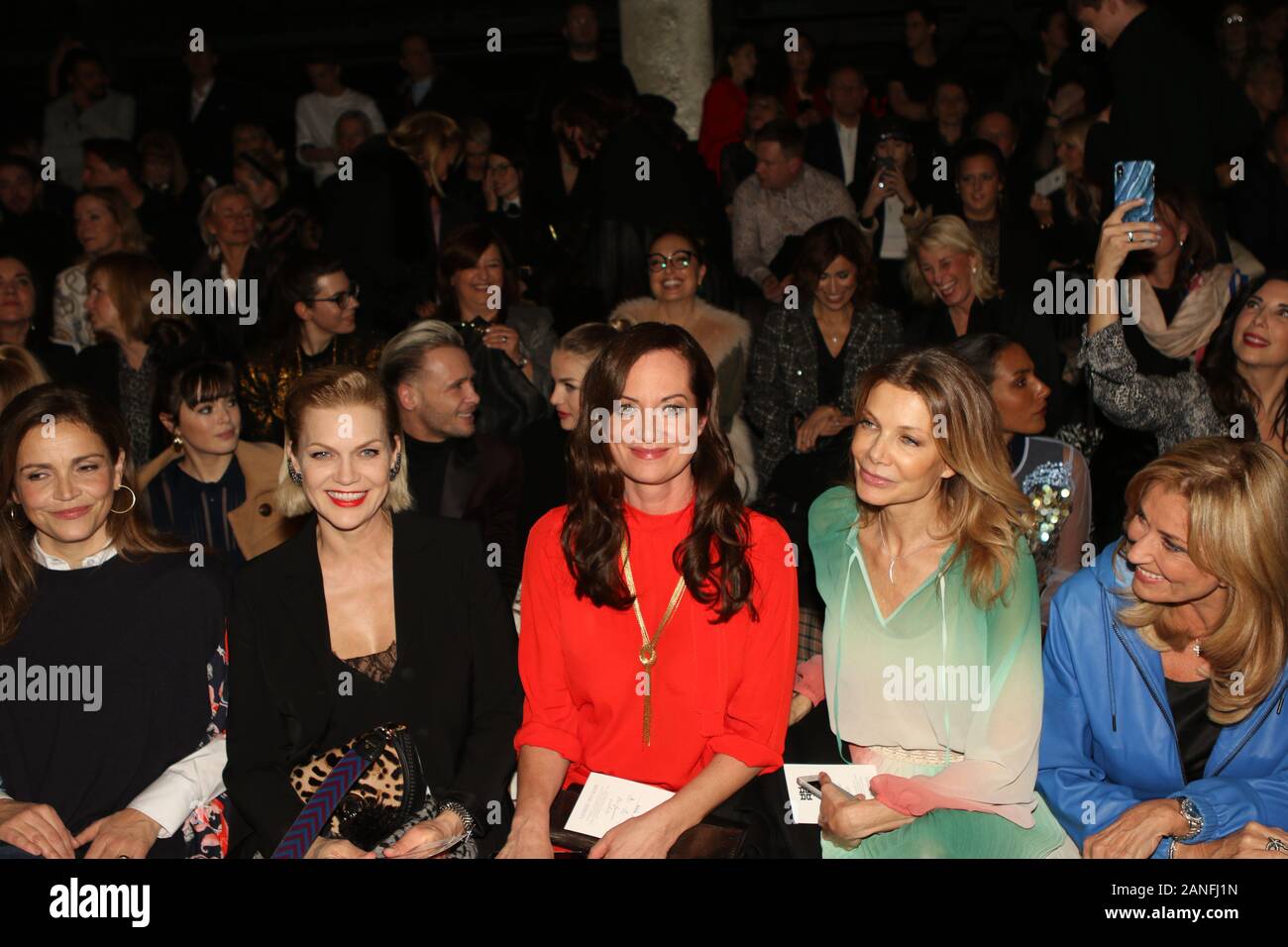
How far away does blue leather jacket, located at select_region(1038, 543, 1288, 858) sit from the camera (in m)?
2.80

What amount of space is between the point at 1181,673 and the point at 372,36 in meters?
10.5

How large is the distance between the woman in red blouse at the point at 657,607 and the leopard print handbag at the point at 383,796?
268mm

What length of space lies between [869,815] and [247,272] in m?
4.98

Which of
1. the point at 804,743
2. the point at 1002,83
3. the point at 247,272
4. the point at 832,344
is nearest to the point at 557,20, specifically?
the point at 1002,83

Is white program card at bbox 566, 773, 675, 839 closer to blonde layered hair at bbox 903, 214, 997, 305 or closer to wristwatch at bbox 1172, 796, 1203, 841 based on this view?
wristwatch at bbox 1172, 796, 1203, 841

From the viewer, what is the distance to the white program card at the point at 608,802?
2.74 m

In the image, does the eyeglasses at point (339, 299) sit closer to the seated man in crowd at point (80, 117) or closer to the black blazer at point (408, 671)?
the black blazer at point (408, 671)

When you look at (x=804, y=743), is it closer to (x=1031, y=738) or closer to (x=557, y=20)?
(x=1031, y=738)

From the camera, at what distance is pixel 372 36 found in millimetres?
11359

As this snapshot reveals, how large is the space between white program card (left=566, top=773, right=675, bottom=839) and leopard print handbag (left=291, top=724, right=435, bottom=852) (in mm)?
371

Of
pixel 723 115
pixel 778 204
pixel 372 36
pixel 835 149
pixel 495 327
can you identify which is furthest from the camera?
pixel 372 36

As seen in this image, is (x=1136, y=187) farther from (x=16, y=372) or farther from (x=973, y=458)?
(x=16, y=372)

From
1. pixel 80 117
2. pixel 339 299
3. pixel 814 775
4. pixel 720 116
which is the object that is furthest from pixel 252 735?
pixel 80 117

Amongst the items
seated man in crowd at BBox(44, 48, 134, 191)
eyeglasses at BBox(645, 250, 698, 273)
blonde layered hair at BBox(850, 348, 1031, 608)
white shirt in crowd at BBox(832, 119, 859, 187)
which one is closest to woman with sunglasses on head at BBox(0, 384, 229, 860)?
blonde layered hair at BBox(850, 348, 1031, 608)
